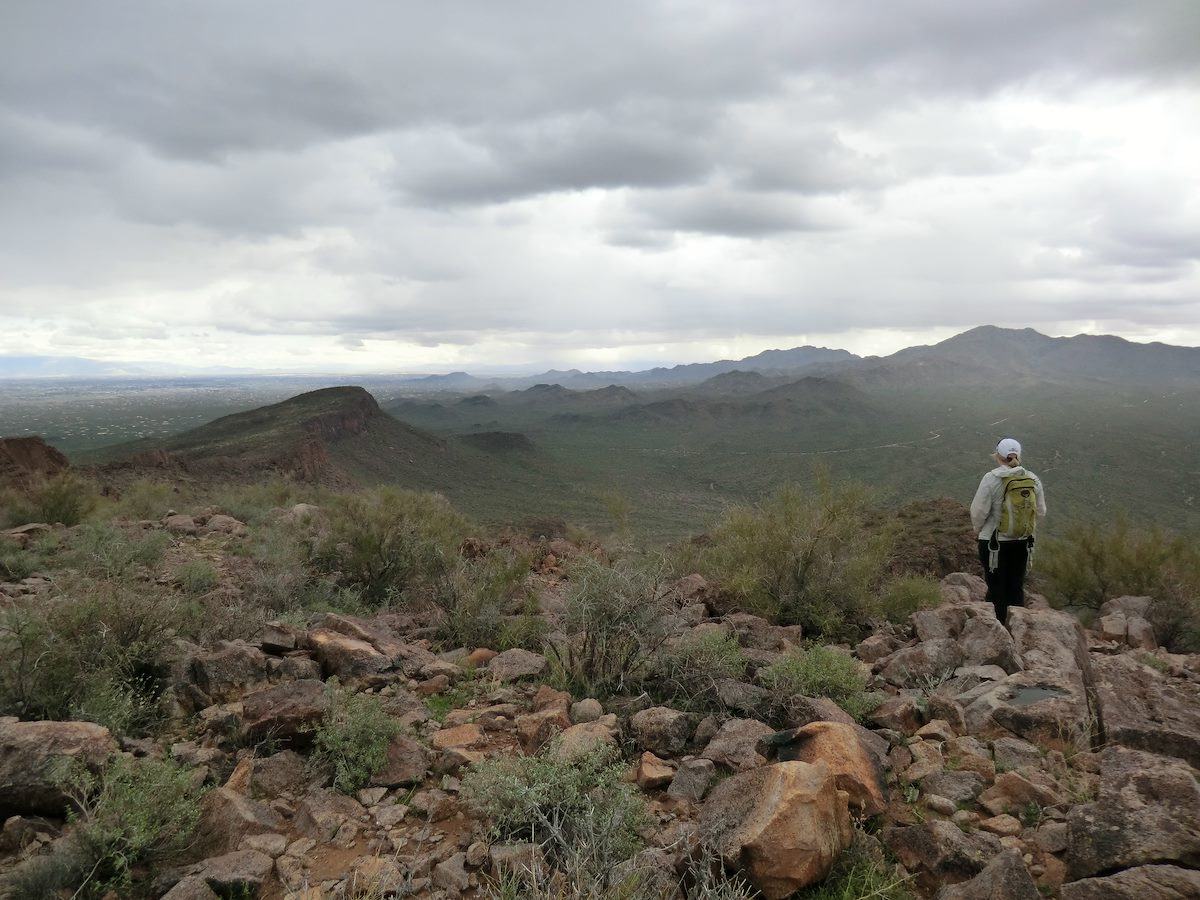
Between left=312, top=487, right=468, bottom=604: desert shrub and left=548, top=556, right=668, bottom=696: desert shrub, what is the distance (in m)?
3.82

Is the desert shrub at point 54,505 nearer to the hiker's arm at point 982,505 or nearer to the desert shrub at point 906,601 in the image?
the desert shrub at point 906,601

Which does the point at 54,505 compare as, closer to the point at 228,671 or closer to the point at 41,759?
the point at 228,671

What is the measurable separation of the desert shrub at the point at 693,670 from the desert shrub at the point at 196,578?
5946 mm

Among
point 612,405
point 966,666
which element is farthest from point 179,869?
point 612,405

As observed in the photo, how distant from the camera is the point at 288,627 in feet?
18.9

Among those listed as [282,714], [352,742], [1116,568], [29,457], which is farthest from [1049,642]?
[29,457]

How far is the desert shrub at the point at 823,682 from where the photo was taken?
4.54m

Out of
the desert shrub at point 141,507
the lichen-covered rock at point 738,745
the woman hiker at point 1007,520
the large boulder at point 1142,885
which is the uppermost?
the woman hiker at point 1007,520

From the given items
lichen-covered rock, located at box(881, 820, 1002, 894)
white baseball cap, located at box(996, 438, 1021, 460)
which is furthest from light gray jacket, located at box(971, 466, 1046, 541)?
lichen-covered rock, located at box(881, 820, 1002, 894)

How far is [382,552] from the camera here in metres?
9.76

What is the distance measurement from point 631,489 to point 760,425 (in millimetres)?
74900

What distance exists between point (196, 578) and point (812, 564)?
25.0 ft

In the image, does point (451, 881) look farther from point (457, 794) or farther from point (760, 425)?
point (760, 425)

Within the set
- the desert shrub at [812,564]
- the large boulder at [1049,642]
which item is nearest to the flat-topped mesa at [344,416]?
the desert shrub at [812,564]
